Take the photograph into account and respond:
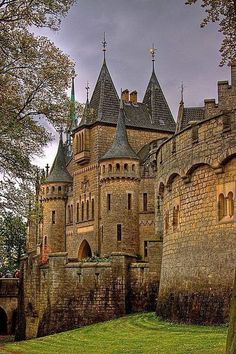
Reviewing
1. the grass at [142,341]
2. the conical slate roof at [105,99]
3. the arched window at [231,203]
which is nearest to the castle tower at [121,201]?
the conical slate roof at [105,99]

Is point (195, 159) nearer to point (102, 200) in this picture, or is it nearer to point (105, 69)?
point (102, 200)

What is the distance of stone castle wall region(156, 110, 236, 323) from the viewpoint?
19.8 m

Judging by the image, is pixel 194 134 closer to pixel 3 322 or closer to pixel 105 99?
pixel 3 322

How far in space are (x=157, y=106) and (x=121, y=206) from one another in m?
13.5

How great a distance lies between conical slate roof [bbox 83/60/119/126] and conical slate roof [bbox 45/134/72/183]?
634 centimetres

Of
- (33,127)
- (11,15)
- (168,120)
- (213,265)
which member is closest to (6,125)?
(33,127)

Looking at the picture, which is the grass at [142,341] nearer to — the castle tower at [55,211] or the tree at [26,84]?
the tree at [26,84]

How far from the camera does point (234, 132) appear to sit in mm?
19422

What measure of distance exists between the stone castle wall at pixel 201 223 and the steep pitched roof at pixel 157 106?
123 ft

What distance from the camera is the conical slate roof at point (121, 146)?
2144 inches

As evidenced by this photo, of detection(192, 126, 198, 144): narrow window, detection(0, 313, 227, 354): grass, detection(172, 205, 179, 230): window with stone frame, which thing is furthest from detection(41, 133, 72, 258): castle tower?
detection(192, 126, 198, 144): narrow window

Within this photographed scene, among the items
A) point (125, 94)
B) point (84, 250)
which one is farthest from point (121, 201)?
point (125, 94)

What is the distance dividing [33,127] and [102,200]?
112 feet

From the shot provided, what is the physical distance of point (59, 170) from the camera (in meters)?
65.2
